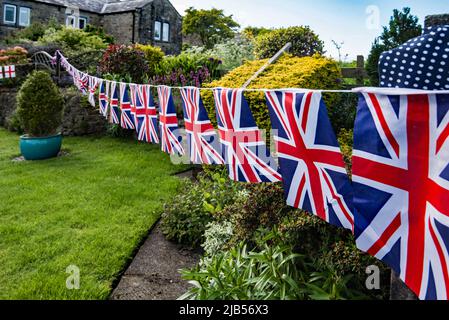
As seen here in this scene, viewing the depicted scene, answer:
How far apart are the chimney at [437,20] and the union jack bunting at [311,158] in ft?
3.07

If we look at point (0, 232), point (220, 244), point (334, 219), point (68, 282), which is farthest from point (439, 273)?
point (0, 232)

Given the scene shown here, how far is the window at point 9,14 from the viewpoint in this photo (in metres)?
26.0

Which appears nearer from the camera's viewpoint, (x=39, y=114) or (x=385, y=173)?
(x=385, y=173)

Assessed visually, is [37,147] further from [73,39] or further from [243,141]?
[73,39]

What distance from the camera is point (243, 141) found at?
3180 millimetres

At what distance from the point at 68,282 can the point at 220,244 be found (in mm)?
1425

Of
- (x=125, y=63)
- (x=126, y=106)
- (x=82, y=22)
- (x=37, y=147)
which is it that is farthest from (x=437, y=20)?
(x=82, y=22)

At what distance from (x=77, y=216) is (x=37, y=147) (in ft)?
13.6

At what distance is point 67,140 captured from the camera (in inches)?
422

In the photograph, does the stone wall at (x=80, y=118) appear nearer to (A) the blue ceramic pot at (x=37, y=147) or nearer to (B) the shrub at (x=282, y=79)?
(A) the blue ceramic pot at (x=37, y=147)

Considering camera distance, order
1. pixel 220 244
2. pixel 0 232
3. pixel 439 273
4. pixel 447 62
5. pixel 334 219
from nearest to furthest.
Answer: pixel 439 273 → pixel 447 62 → pixel 334 219 → pixel 220 244 → pixel 0 232

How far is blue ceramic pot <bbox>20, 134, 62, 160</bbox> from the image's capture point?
8461mm

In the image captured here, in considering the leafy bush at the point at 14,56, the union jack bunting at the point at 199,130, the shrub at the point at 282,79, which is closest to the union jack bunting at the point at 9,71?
the leafy bush at the point at 14,56
